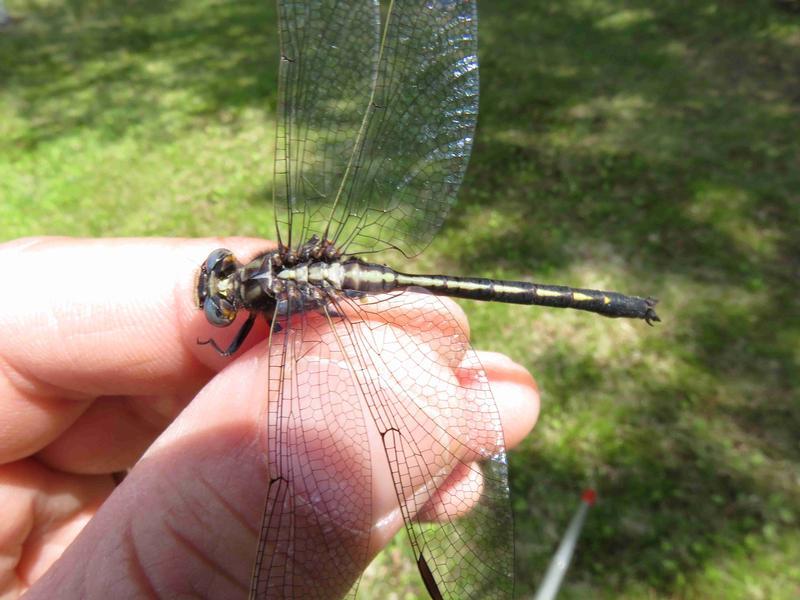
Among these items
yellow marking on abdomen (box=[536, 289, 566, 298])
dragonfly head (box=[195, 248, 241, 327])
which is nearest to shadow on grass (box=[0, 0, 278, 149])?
dragonfly head (box=[195, 248, 241, 327])

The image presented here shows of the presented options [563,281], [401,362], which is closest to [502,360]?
[401,362]

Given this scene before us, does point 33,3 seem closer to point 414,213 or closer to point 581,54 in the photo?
point 581,54

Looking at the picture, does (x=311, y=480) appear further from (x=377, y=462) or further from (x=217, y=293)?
(x=217, y=293)

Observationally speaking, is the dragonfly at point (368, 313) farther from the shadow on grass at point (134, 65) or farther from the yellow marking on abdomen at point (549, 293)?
the shadow on grass at point (134, 65)

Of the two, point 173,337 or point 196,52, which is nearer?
point 173,337

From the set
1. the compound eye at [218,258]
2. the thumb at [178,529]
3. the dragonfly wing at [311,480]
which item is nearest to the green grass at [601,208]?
the dragonfly wing at [311,480]

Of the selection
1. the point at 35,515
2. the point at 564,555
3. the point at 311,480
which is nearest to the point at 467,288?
the point at 311,480
